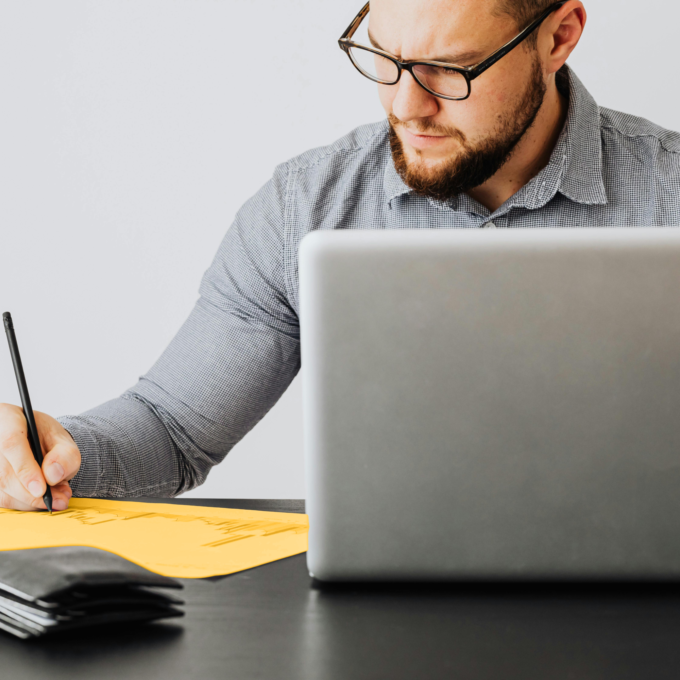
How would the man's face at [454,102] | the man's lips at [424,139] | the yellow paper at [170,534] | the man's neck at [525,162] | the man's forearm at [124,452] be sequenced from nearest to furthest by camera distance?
the yellow paper at [170,534]
the man's forearm at [124,452]
the man's face at [454,102]
the man's lips at [424,139]
the man's neck at [525,162]

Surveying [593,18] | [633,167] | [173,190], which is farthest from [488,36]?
[173,190]

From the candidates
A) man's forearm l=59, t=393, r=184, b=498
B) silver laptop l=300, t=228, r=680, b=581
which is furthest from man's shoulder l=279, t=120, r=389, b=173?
silver laptop l=300, t=228, r=680, b=581

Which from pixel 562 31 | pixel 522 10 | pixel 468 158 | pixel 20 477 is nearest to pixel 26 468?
pixel 20 477

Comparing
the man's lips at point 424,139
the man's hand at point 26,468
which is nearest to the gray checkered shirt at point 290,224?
the man's lips at point 424,139

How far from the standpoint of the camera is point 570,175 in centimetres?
127

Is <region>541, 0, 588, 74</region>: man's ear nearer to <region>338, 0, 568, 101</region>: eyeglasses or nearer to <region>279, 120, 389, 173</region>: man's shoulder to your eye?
<region>338, 0, 568, 101</region>: eyeglasses

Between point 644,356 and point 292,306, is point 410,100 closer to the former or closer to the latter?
point 292,306

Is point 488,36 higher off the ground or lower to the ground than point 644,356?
higher

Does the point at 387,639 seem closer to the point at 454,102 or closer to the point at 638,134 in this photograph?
the point at 454,102

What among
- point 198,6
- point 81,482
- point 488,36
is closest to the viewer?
point 81,482

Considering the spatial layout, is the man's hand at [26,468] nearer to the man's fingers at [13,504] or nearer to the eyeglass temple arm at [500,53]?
the man's fingers at [13,504]

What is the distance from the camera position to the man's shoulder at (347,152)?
1.39 m

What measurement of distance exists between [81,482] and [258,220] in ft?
2.06

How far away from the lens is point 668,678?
1.38 feet
